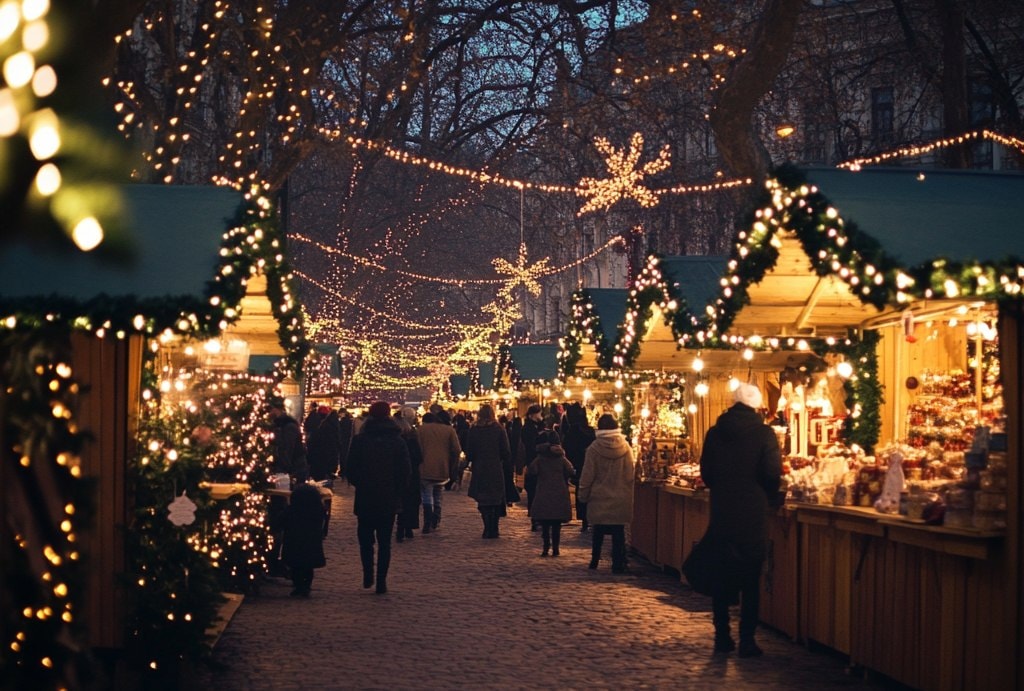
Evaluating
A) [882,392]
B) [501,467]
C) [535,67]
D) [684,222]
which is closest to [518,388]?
[684,222]

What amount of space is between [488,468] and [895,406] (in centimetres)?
873

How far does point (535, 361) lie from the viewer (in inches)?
1458

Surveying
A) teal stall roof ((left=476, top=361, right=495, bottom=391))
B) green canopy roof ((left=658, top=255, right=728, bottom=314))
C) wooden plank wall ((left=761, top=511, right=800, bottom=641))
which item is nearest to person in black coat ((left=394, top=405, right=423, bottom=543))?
green canopy roof ((left=658, top=255, right=728, bottom=314))

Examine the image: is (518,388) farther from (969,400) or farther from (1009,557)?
(1009,557)

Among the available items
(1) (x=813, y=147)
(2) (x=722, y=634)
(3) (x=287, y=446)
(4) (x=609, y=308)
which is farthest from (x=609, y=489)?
(1) (x=813, y=147)

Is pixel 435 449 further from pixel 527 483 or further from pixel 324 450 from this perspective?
pixel 527 483

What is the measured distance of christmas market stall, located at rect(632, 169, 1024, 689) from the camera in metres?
8.82

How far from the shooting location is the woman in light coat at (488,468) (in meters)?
22.3

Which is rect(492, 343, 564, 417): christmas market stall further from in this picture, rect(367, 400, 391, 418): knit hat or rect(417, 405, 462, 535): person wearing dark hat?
rect(367, 400, 391, 418): knit hat

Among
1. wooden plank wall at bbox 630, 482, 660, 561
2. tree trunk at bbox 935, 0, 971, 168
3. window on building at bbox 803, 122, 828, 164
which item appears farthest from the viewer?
window on building at bbox 803, 122, 828, 164

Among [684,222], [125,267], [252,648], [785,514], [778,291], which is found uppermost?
[684,222]

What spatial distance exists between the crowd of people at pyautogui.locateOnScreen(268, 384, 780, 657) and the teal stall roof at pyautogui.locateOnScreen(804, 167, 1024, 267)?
1.73m

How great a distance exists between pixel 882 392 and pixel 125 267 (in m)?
12.9

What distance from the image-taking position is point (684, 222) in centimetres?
3459
